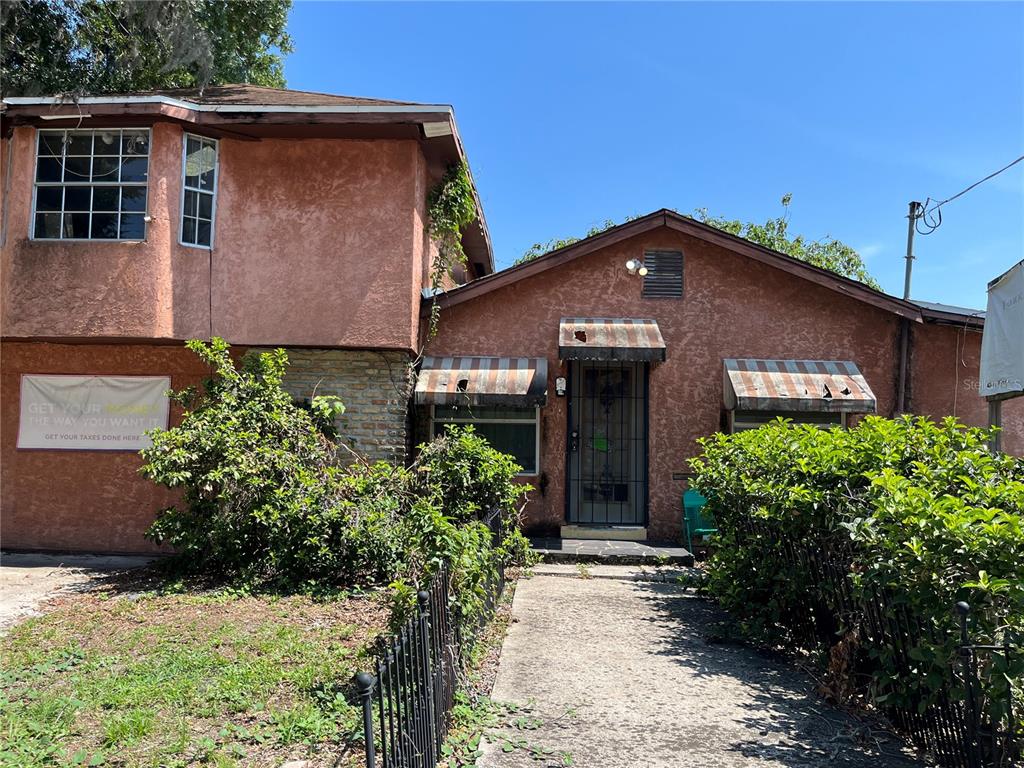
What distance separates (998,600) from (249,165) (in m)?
9.67

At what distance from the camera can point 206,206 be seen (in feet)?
32.5

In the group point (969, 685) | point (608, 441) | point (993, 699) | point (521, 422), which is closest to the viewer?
point (993, 699)

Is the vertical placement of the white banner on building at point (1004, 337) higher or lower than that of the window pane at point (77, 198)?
lower

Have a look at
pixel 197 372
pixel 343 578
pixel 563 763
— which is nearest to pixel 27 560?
pixel 197 372

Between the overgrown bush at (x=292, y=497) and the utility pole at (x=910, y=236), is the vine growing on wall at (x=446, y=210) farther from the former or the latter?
the utility pole at (x=910, y=236)

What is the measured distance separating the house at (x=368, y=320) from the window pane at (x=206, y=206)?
1.9 inches

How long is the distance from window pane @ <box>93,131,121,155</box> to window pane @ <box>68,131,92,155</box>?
4.0 inches

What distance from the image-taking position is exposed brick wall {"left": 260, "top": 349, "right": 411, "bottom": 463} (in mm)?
10008

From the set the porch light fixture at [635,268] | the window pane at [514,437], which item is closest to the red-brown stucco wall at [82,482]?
the window pane at [514,437]

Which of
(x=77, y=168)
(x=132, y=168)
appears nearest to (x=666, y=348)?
(x=132, y=168)

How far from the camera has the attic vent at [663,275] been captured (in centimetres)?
1095

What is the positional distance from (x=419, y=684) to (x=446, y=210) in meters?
8.44

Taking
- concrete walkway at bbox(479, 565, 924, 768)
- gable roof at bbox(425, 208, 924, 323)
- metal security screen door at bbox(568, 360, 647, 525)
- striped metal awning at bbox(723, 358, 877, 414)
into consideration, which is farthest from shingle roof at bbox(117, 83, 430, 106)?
concrete walkway at bbox(479, 565, 924, 768)

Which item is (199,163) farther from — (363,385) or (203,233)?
(363,385)
